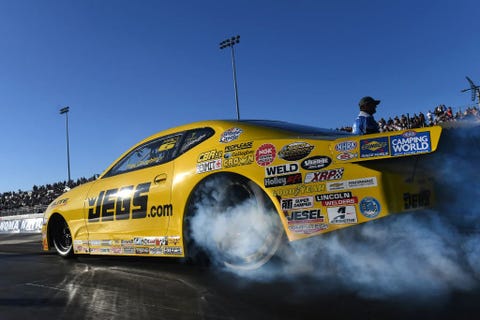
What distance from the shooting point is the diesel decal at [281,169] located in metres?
2.94

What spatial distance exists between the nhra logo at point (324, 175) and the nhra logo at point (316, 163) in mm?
43

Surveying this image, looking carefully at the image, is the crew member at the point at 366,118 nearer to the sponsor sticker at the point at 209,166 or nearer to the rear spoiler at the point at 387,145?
the rear spoiler at the point at 387,145

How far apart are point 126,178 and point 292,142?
2243mm

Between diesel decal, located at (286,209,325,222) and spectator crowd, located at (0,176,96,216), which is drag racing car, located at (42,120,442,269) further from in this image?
spectator crowd, located at (0,176,96,216)

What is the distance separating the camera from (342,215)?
269 cm

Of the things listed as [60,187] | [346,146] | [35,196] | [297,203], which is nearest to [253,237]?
[297,203]

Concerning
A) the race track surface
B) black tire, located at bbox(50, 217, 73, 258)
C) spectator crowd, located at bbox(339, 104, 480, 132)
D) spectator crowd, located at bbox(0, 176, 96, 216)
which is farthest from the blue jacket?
spectator crowd, located at bbox(0, 176, 96, 216)

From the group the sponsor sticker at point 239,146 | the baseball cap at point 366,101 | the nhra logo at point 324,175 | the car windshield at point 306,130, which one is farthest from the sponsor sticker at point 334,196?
the baseball cap at point 366,101

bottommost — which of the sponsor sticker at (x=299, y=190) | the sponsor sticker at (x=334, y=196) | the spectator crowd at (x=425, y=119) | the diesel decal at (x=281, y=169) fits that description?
the sponsor sticker at (x=334, y=196)

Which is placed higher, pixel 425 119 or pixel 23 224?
pixel 425 119

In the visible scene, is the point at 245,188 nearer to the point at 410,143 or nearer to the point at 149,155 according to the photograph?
the point at 410,143

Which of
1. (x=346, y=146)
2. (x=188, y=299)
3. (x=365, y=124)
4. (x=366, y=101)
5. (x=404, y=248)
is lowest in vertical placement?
(x=188, y=299)

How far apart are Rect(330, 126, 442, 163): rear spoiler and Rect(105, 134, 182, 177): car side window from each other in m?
1.89

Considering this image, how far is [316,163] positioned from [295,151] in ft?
0.71
